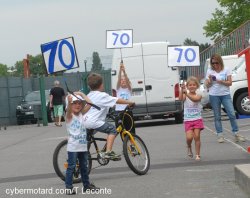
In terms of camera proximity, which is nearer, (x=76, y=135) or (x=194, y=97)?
(x=76, y=135)

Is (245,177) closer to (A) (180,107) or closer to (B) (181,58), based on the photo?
(B) (181,58)

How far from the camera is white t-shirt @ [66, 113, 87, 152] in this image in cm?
951

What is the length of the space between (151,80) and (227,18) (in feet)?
171

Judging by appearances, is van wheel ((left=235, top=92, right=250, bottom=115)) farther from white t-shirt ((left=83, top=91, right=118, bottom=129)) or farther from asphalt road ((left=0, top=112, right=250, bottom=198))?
white t-shirt ((left=83, top=91, right=118, bottom=129))

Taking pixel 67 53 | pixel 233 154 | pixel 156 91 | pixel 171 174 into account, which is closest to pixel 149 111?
pixel 156 91

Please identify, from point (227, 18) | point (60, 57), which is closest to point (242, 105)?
point (60, 57)

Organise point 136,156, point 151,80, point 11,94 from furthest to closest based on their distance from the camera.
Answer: point 11,94 < point 151,80 < point 136,156

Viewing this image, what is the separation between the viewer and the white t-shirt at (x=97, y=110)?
10.6m

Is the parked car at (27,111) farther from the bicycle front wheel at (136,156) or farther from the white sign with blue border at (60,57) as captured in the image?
the bicycle front wheel at (136,156)

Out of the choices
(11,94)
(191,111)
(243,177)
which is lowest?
(243,177)

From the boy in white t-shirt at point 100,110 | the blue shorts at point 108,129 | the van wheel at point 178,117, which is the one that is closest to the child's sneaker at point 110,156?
the boy in white t-shirt at point 100,110

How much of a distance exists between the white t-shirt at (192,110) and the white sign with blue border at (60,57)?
120 inches

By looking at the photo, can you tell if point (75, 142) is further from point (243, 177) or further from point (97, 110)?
point (243, 177)

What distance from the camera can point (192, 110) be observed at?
1279 cm
